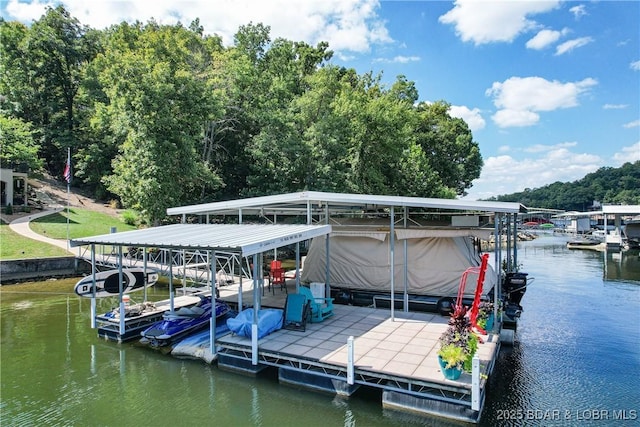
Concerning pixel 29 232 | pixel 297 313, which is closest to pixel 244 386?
pixel 297 313

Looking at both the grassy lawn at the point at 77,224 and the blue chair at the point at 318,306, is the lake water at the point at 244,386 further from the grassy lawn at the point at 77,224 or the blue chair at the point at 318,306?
the grassy lawn at the point at 77,224

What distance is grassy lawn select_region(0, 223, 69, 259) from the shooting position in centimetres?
2102

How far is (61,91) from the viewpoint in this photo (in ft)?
125

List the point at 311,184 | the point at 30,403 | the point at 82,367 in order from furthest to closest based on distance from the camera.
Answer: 1. the point at 311,184
2. the point at 82,367
3. the point at 30,403

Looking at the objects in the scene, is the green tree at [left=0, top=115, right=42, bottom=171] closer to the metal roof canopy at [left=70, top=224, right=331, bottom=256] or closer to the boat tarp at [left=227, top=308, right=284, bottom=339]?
the metal roof canopy at [left=70, top=224, right=331, bottom=256]

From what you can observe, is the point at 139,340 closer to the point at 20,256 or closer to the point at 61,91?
the point at 20,256

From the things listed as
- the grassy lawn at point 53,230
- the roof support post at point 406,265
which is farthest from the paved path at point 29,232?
the roof support post at point 406,265

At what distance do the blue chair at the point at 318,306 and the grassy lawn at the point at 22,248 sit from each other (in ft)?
58.8

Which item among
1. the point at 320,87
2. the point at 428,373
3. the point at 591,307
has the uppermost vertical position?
the point at 320,87

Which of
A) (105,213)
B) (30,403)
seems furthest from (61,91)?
(30,403)

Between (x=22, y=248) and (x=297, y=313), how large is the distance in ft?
64.3

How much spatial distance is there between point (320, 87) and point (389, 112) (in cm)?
483

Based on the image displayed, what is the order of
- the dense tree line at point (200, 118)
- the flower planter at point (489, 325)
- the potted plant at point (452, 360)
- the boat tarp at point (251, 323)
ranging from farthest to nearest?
1. the dense tree line at point (200, 118)
2. the flower planter at point (489, 325)
3. the boat tarp at point (251, 323)
4. the potted plant at point (452, 360)

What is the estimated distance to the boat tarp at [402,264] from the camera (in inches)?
446
